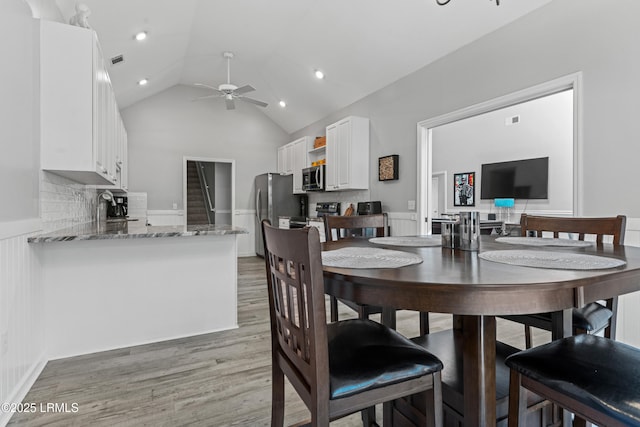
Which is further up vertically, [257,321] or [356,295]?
[356,295]

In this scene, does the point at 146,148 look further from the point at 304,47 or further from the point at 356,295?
the point at 356,295

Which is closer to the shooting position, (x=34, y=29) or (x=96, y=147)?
(x=34, y=29)

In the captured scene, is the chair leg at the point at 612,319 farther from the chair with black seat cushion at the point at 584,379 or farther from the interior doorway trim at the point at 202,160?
the interior doorway trim at the point at 202,160

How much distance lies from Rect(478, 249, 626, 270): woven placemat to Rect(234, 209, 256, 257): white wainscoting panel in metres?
6.25

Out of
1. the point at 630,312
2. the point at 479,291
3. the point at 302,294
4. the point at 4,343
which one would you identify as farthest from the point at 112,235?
the point at 630,312

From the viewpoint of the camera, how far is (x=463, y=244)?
4.94 feet

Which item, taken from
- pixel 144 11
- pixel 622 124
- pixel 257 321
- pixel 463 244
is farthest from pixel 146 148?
pixel 622 124

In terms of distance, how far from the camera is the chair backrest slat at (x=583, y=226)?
171 cm

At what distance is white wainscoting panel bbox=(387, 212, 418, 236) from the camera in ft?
13.3

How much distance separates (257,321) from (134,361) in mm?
1030

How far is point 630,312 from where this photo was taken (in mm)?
2287

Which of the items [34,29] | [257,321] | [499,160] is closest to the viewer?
[34,29]

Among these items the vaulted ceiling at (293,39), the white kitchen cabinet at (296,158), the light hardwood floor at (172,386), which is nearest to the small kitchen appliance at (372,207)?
the vaulted ceiling at (293,39)

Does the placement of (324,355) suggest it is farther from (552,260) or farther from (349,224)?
(349,224)
